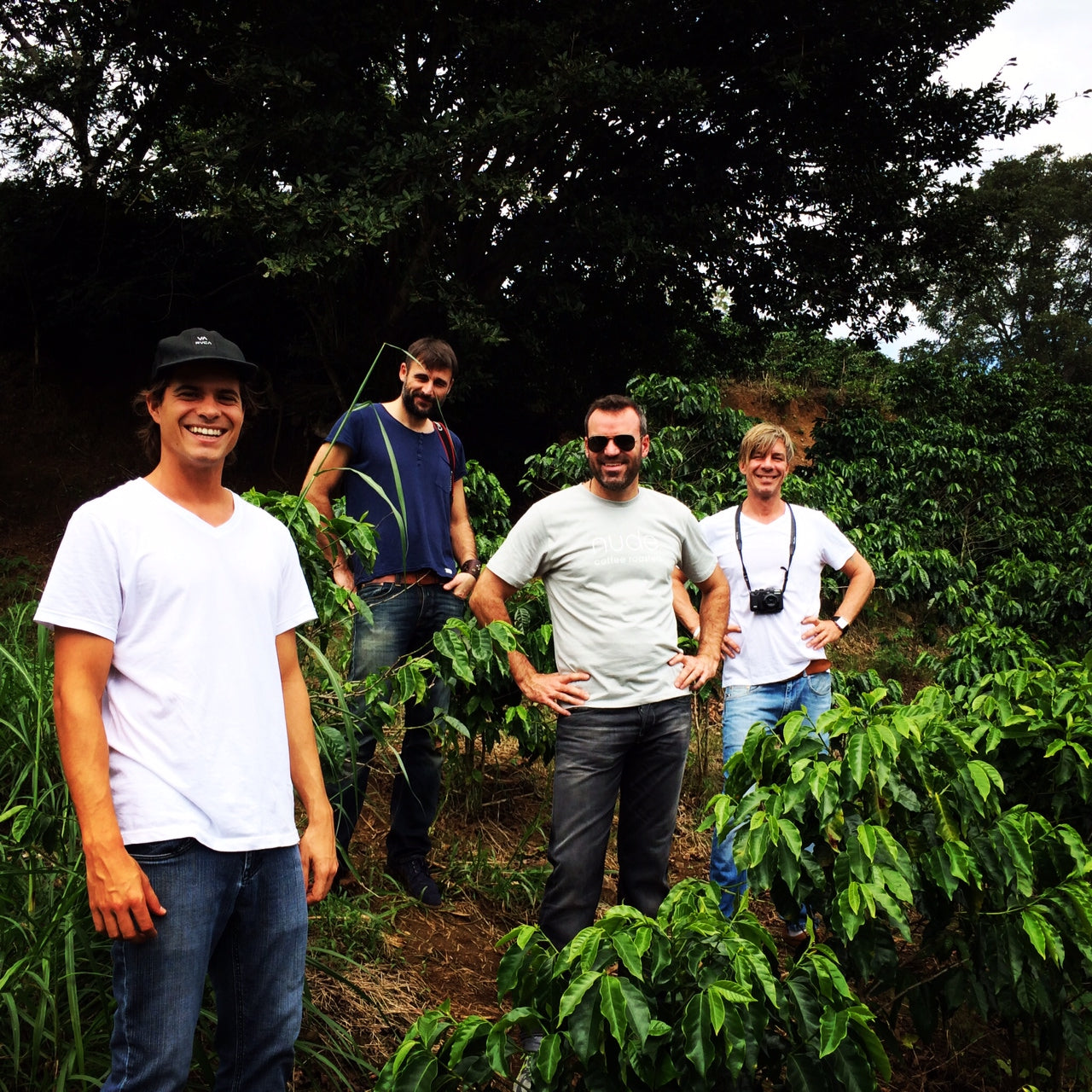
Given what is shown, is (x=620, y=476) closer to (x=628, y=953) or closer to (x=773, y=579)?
(x=773, y=579)

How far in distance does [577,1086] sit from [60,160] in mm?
11377

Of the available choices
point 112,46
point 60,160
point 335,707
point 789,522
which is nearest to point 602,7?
point 112,46

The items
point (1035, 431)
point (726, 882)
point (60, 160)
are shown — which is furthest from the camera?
point (1035, 431)

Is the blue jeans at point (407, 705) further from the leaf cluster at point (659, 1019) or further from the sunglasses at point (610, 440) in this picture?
the leaf cluster at point (659, 1019)

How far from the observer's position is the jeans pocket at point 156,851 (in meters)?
1.49

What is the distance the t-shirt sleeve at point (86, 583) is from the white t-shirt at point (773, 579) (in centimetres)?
241

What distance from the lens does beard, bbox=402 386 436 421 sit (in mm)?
3332

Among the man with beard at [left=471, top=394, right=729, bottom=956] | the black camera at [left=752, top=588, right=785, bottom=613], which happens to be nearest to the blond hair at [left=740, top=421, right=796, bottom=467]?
the black camera at [left=752, top=588, right=785, bottom=613]

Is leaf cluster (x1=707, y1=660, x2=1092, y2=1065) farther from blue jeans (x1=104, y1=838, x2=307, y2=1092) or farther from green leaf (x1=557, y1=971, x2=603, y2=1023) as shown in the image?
blue jeans (x1=104, y1=838, x2=307, y2=1092)

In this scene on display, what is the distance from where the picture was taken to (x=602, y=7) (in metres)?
8.52

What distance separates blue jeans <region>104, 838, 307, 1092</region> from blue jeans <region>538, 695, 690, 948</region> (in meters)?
1.17

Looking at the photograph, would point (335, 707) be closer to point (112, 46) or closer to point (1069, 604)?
point (1069, 604)

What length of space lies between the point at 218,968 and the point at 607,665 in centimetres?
139

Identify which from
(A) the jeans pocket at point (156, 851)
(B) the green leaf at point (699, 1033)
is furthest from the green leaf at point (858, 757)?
(A) the jeans pocket at point (156, 851)
